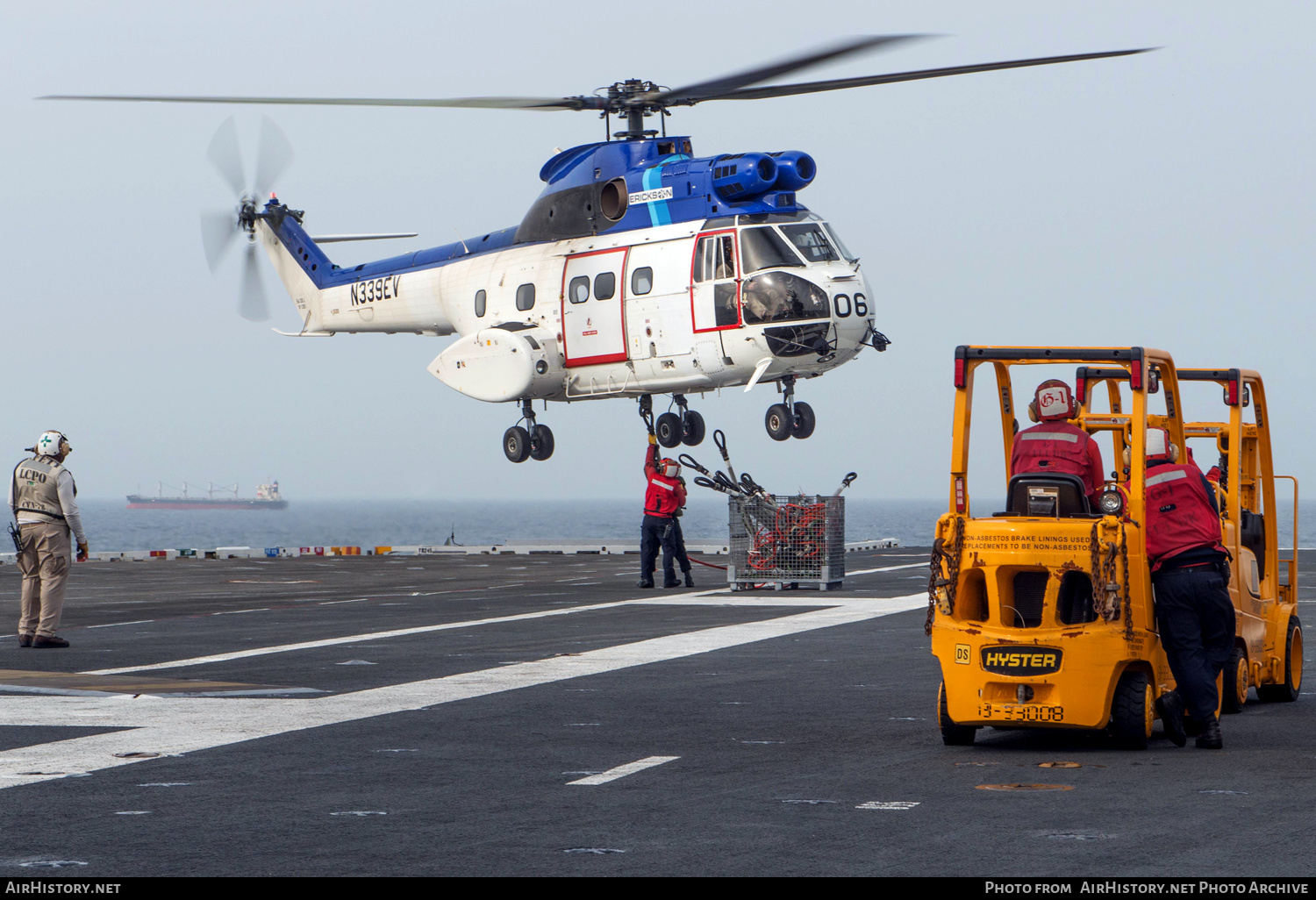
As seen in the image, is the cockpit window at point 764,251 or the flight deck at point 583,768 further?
the cockpit window at point 764,251

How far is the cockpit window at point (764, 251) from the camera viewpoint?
24.1m

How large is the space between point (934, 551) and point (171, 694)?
551cm

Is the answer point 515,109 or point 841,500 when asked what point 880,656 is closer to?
point 841,500

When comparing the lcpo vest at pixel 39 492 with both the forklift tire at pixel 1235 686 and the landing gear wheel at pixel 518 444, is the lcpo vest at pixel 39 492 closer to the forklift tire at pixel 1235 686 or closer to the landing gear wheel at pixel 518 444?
the forklift tire at pixel 1235 686

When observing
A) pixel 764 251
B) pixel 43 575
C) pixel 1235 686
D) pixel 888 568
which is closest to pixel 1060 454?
pixel 1235 686

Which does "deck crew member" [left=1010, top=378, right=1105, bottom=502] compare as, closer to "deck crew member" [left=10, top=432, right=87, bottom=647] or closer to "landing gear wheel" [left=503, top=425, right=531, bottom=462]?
"deck crew member" [left=10, top=432, right=87, bottom=647]

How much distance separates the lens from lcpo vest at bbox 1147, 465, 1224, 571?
8.38 metres

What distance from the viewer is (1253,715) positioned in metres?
9.70

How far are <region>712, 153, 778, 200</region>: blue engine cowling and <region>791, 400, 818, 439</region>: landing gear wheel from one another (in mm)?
4338

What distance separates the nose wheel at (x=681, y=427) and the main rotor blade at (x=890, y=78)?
6526 millimetres

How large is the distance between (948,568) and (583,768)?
2353 mm

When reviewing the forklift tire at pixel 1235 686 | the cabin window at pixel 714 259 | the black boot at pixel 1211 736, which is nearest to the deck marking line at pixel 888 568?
the cabin window at pixel 714 259

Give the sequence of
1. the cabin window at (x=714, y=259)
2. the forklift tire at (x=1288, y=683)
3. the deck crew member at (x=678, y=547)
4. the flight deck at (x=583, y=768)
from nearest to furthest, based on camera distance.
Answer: the flight deck at (x=583, y=768), the forklift tire at (x=1288, y=683), the deck crew member at (x=678, y=547), the cabin window at (x=714, y=259)

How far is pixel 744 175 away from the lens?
24.3 meters
